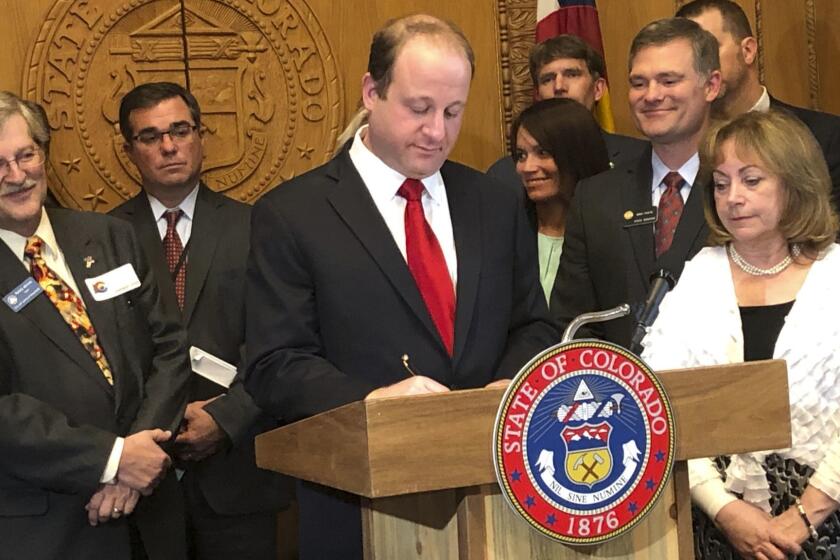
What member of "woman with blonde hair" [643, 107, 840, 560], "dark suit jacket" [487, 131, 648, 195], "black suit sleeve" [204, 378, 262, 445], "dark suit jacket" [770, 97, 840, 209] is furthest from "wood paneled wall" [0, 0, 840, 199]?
"woman with blonde hair" [643, 107, 840, 560]

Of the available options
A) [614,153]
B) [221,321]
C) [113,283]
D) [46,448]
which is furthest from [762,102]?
[46,448]

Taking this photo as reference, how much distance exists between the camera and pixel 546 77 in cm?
469

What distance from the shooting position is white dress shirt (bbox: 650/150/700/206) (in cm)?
327

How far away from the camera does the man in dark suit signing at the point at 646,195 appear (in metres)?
3.23

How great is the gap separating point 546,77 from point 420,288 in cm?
244

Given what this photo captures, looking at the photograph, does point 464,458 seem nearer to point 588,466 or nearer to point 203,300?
point 588,466

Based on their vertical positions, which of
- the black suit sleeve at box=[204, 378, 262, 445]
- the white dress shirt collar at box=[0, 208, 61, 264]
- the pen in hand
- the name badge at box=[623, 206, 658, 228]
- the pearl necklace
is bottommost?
the black suit sleeve at box=[204, 378, 262, 445]

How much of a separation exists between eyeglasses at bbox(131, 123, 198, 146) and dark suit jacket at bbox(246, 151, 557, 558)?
5.89ft

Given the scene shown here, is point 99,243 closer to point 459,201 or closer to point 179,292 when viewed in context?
point 179,292

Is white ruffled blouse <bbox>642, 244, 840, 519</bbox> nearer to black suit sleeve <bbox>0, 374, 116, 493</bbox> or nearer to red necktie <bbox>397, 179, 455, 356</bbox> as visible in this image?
red necktie <bbox>397, 179, 455, 356</bbox>

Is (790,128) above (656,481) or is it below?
above

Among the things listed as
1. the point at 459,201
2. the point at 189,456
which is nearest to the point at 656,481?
the point at 459,201

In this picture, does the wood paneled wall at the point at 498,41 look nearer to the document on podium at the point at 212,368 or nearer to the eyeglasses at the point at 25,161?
the document on podium at the point at 212,368

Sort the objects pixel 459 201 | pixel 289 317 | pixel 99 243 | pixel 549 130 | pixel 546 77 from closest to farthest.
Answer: pixel 289 317
pixel 459 201
pixel 99 243
pixel 549 130
pixel 546 77
